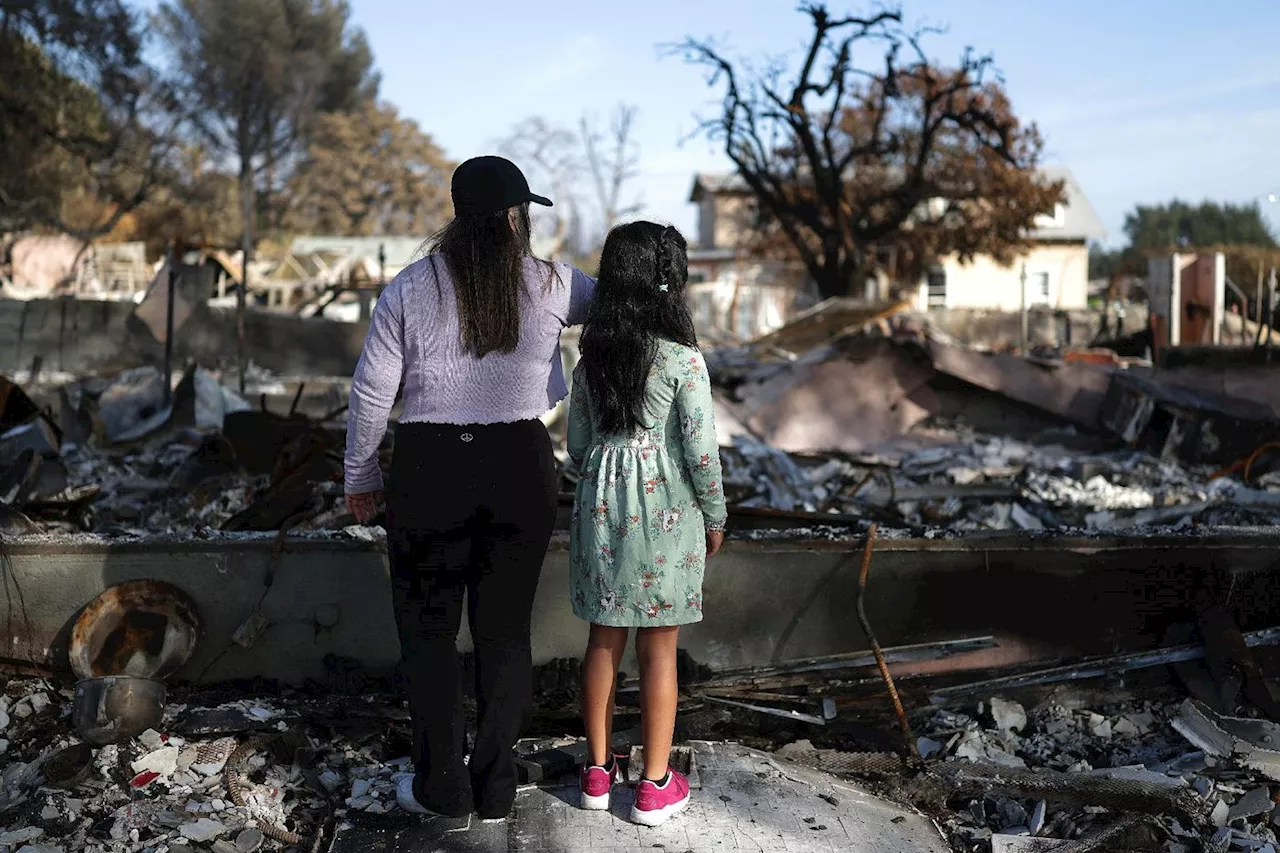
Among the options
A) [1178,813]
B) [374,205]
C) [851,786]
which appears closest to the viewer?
[1178,813]

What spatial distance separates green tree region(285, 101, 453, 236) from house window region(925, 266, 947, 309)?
2588 centimetres

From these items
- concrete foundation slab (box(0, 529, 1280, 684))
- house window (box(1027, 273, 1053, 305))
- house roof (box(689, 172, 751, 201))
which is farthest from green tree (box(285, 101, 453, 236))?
concrete foundation slab (box(0, 529, 1280, 684))

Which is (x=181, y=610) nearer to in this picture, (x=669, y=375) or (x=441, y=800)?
(x=441, y=800)

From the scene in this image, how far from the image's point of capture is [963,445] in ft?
31.7

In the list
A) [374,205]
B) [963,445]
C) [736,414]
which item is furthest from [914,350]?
[374,205]

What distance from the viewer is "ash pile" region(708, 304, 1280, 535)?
6.88m

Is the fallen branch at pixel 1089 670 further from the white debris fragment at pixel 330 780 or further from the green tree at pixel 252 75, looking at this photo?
the green tree at pixel 252 75

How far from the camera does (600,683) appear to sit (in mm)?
3006

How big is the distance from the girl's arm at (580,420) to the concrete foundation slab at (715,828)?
947 millimetres

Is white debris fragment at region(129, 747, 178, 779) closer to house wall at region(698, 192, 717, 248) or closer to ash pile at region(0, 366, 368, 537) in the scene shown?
ash pile at region(0, 366, 368, 537)

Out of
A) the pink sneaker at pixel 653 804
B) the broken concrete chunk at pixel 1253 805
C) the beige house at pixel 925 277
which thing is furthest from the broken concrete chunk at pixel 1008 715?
the beige house at pixel 925 277

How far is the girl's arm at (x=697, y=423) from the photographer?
2.83 m

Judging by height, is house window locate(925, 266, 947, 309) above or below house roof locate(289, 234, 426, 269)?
below

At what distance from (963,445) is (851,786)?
6.72 metres
